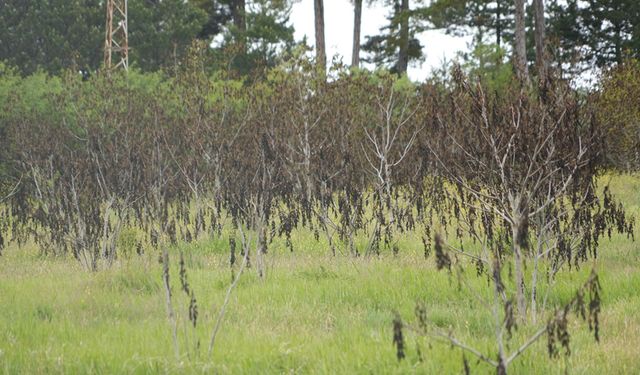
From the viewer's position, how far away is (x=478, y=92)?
6387mm

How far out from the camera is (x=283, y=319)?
6426 mm

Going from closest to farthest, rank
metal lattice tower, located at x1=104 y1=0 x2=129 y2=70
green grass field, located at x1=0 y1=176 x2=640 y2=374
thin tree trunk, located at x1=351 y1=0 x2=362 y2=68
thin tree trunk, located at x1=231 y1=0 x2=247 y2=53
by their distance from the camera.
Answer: green grass field, located at x1=0 y1=176 x2=640 y2=374, metal lattice tower, located at x1=104 y1=0 x2=129 y2=70, thin tree trunk, located at x1=351 y1=0 x2=362 y2=68, thin tree trunk, located at x1=231 y1=0 x2=247 y2=53

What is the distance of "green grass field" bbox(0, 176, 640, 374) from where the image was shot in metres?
4.85

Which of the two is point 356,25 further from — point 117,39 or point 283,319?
point 283,319

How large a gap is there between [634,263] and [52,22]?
2514cm

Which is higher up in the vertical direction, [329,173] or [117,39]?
[117,39]

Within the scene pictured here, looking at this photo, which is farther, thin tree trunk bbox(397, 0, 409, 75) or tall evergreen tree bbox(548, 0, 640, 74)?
tall evergreen tree bbox(548, 0, 640, 74)

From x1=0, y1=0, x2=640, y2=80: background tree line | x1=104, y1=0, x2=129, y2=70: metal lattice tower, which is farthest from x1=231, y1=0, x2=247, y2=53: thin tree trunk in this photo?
x1=104, y1=0, x2=129, y2=70: metal lattice tower

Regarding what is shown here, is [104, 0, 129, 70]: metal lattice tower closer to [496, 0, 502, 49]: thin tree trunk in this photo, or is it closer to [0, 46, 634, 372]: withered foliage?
[0, 46, 634, 372]: withered foliage

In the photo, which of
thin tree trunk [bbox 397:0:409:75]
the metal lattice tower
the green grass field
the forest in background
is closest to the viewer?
the green grass field

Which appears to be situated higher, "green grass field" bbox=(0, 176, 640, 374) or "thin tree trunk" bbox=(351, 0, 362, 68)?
"thin tree trunk" bbox=(351, 0, 362, 68)

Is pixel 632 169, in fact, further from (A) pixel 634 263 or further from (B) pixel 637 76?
(A) pixel 634 263

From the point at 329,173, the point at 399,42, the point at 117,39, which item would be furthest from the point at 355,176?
the point at 117,39

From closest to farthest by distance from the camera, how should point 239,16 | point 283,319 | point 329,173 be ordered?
point 283,319 < point 329,173 < point 239,16
